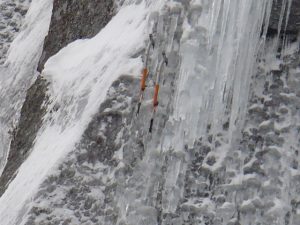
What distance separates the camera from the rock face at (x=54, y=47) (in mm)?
7266

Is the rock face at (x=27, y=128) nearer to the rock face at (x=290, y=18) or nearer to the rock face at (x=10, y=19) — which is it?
the rock face at (x=290, y=18)

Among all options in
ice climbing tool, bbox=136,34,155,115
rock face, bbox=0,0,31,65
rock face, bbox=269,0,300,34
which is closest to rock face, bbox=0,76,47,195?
ice climbing tool, bbox=136,34,155,115

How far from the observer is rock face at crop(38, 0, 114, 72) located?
7582 mm

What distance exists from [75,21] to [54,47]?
0.63 meters

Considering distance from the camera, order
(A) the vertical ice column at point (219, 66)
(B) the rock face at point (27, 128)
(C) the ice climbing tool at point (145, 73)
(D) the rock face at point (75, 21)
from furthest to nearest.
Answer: (D) the rock face at point (75, 21)
(B) the rock face at point (27, 128)
(C) the ice climbing tool at point (145, 73)
(A) the vertical ice column at point (219, 66)

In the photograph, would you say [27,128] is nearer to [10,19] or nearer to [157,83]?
[157,83]

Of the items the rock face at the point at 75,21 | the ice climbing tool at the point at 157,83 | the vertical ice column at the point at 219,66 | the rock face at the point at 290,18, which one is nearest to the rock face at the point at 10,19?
the rock face at the point at 75,21

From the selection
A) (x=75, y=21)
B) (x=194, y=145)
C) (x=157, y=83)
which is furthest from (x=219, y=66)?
(x=75, y=21)

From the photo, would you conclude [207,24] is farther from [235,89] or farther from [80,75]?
[80,75]

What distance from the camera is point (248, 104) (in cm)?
614

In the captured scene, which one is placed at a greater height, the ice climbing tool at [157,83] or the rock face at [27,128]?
the ice climbing tool at [157,83]

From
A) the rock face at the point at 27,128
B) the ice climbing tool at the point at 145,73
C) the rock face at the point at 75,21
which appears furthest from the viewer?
the rock face at the point at 75,21

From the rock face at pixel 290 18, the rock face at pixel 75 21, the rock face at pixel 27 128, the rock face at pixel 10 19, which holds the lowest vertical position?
the rock face at pixel 10 19

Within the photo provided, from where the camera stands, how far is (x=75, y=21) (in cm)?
825
